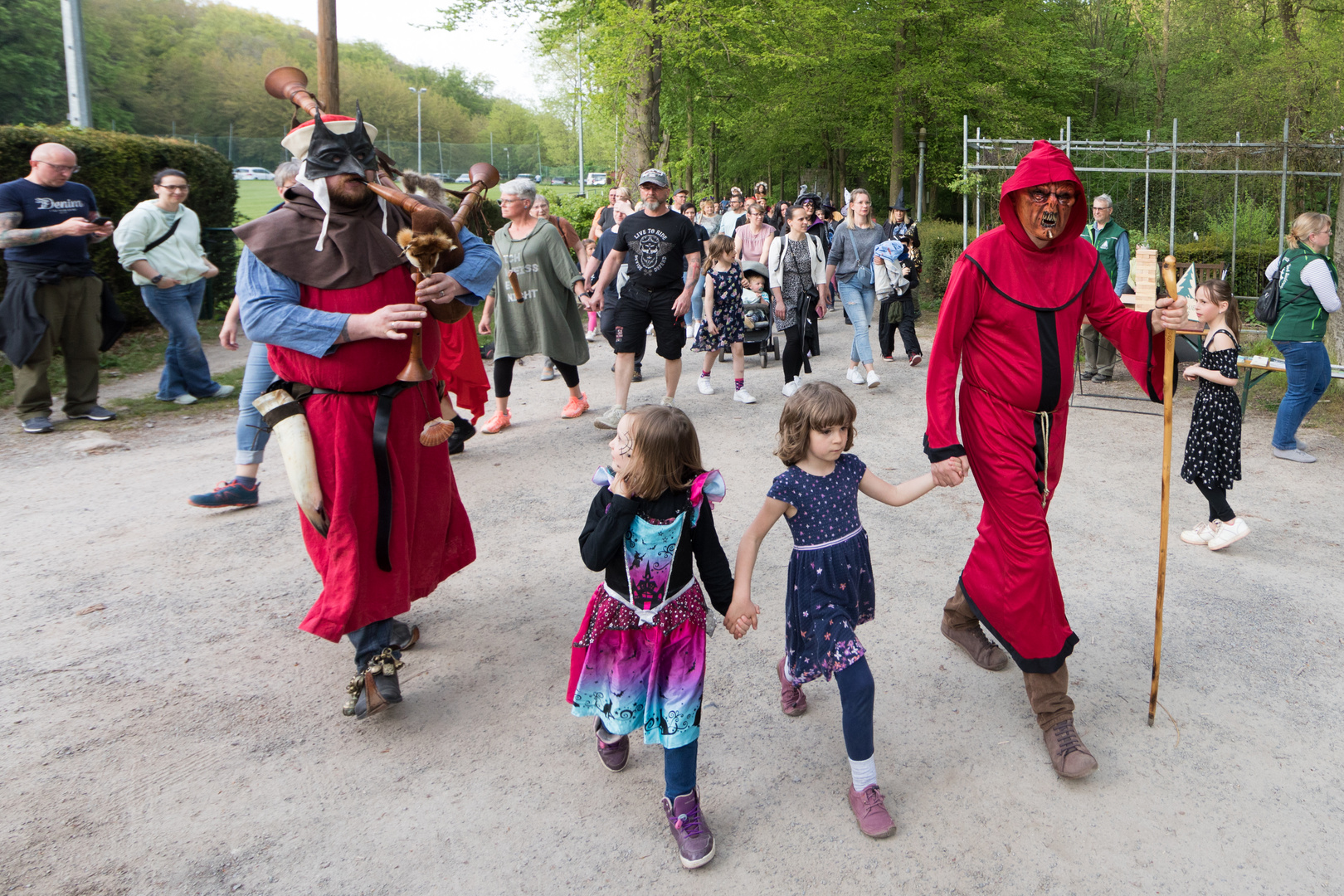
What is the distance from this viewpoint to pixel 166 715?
363 cm

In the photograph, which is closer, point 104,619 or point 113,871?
point 113,871

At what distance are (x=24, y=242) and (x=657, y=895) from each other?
24.5 feet

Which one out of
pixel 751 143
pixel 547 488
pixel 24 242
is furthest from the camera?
pixel 751 143

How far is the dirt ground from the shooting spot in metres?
2.79

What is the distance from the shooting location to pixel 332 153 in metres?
3.20

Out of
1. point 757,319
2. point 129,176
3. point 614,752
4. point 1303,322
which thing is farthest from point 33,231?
point 1303,322

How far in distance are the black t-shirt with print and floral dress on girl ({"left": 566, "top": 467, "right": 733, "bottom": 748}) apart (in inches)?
190

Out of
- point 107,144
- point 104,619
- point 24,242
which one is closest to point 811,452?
point 104,619

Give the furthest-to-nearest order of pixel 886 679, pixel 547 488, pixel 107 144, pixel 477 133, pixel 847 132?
pixel 477 133 → pixel 847 132 → pixel 107 144 → pixel 547 488 → pixel 886 679

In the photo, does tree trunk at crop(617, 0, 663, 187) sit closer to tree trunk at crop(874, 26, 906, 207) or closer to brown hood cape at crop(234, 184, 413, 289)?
tree trunk at crop(874, 26, 906, 207)

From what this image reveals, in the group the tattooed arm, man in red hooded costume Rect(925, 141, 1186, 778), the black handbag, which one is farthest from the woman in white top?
the black handbag

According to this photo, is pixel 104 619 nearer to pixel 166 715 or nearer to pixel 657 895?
pixel 166 715

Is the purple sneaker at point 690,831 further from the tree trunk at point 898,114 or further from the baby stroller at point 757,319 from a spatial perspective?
the tree trunk at point 898,114

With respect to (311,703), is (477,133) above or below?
above
